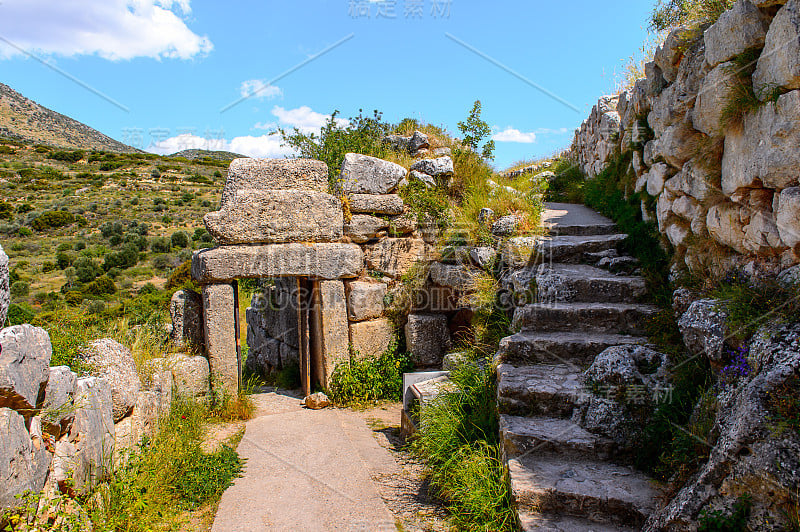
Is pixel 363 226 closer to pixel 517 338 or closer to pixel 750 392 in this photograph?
pixel 517 338

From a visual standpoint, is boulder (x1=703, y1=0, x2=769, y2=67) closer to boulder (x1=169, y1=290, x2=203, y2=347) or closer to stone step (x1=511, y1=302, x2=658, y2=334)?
stone step (x1=511, y1=302, x2=658, y2=334)

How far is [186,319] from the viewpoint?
6.32 metres

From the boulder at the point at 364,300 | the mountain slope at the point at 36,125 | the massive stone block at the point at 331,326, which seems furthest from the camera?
the mountain slope at the point at 36,125

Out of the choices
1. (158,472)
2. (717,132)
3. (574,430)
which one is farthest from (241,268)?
(717,132)

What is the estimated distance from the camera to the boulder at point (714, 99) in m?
3.46

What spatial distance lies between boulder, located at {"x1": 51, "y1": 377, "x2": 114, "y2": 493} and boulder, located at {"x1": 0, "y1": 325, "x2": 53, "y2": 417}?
0.37 metres

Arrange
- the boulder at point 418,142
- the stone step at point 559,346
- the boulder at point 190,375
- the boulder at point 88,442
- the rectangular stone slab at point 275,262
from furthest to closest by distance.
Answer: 1. the boulder at point 418,142
2. the rectangular stone slab at point 275,262
3. the boulder at point 190,375
4. the stone step at point 559,346
5. the boulder at point 88,442

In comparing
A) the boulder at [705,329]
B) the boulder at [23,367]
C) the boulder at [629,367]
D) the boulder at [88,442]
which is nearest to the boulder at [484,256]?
the boulder at [629,367]

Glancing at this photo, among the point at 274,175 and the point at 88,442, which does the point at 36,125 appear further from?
the point at 88,442

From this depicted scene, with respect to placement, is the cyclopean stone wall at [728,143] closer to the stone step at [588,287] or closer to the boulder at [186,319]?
the stone step at [588,287]

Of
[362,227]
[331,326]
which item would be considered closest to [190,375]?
[331,326]

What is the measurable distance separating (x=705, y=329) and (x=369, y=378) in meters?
4.50

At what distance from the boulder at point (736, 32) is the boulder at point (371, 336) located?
5.00 m

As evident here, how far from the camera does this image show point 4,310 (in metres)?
2.52
